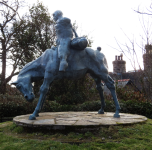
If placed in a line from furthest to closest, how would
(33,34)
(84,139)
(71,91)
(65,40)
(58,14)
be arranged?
(33,34) → (71,91) → (58,14) → (65,40) → (84,139)

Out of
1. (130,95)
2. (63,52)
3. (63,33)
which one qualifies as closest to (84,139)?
(63,52)

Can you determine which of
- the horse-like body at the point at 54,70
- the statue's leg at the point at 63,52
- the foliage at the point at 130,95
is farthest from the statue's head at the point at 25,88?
the foliage at the point at 130,95

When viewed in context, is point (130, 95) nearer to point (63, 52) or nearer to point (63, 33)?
point (63, 33)

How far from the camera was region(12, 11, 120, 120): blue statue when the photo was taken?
185 inches

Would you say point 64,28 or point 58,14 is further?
point 58,14

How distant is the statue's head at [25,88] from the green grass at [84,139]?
0.84 m

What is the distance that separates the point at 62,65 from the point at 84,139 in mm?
1978

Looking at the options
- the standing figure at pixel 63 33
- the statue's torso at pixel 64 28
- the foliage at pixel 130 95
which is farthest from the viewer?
the foliage at pixel 130 95

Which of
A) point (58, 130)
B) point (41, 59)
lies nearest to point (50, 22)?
point (41, 59)

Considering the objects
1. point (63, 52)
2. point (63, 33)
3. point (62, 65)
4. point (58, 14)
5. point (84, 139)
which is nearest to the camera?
point (84, 139)

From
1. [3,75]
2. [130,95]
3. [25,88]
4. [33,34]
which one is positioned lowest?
[130,95]

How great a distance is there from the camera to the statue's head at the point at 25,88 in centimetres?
461

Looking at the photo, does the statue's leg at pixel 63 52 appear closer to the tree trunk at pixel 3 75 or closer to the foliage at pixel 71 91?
the foliage at pixel 71 91

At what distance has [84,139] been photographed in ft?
11.4
